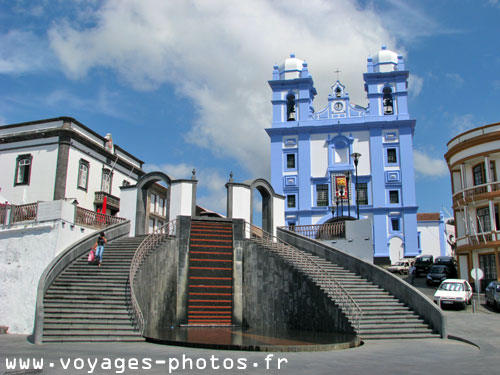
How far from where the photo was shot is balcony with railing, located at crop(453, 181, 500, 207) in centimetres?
2945

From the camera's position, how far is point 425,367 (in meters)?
9.71

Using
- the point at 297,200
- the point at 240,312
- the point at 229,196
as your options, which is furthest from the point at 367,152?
the point at 240,312

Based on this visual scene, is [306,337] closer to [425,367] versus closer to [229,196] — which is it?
[425,367]

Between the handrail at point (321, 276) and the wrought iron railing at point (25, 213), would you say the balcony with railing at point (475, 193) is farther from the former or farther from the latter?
the wrought iron railing at point (25, 213)

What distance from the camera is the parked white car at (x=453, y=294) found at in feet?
72.6

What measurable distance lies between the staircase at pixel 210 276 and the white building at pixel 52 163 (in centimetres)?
1247

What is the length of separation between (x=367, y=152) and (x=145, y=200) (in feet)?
94.7

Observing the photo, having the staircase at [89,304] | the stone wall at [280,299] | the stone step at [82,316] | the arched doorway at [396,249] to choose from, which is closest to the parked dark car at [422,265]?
the arched doorway at [396,249]

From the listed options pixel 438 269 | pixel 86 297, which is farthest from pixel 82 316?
pixel 438 269

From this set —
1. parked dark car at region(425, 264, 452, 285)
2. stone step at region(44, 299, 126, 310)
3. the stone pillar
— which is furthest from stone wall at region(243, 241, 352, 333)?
parked dark car at region(425, 264, 452, 285)

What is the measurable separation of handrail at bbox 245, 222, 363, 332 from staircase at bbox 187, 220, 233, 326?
1526mm

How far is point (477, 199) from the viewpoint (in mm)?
30047

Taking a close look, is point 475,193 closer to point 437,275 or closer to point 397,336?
point 437,275

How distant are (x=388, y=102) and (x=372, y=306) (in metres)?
36.9
